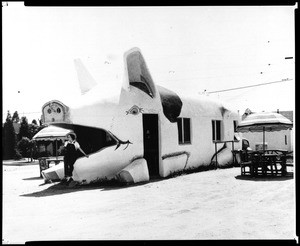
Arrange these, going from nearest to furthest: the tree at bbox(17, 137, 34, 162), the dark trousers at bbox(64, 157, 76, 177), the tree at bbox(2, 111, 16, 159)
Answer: the dark trousers at bbox(64, 157, 76, 177)
the tree at bbox(2, 111, 16, 159)
the tree at bbox(17, 137, 34, 162)

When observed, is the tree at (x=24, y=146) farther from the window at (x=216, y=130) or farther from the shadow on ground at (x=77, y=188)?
the shadow on ground at (x=77, y=188)

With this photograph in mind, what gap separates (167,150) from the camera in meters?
12.6

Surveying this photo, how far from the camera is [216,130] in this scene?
1620 cm

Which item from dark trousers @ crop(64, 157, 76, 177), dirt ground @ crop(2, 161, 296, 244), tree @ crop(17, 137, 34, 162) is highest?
dark trousers @ crop(64, 157, 76, 177)

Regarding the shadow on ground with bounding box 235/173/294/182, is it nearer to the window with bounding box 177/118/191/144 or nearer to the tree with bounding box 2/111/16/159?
the window with bounding box 177/118/191/144

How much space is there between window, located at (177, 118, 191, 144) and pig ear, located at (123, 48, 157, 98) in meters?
2.06

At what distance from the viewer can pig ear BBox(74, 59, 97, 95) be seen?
12.9 metres

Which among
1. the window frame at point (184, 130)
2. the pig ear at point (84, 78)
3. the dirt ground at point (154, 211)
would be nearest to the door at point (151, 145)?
the window frame at point (184, 130)

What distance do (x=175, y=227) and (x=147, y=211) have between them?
1302mm

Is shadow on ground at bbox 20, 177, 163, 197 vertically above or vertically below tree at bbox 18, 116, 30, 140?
below

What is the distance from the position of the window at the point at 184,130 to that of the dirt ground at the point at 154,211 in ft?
9.52

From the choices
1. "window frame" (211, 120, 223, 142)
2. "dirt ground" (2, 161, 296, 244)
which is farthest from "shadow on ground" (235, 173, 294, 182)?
"window frame" (211, 120, 223, 142)

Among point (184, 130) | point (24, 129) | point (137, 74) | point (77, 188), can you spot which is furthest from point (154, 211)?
point (24, 129)
